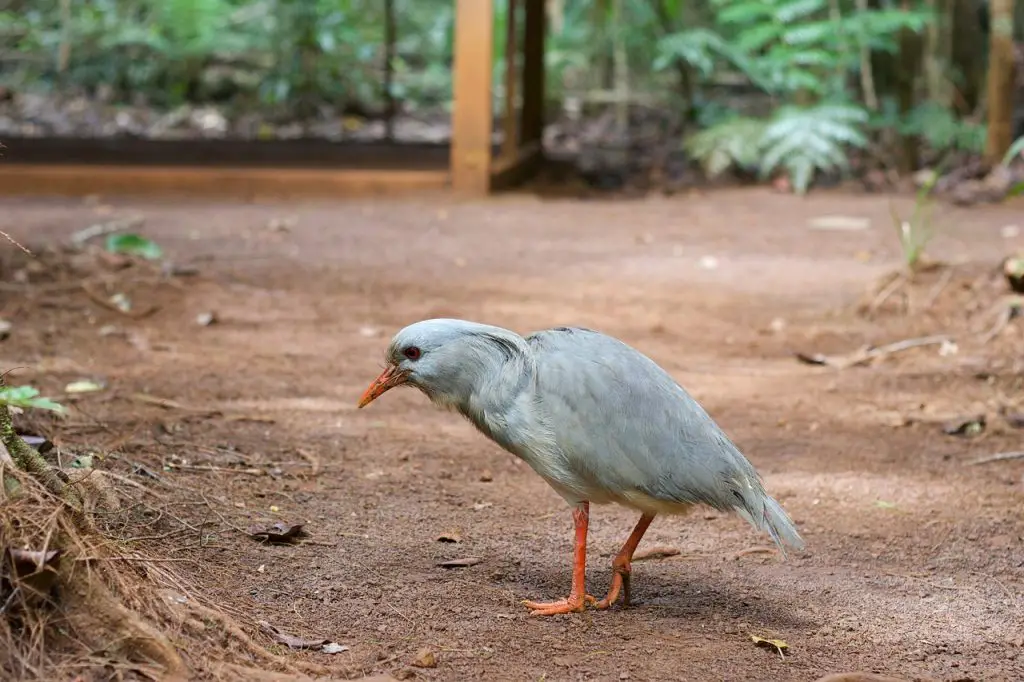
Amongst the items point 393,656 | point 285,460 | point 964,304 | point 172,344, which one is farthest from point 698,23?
point 393,656

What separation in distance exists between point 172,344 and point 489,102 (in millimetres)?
6016

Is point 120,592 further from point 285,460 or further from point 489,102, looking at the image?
point 489,102

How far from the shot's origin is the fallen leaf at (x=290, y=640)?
2.96 m

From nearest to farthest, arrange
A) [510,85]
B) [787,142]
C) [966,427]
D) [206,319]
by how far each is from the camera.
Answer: [966,427] → [206,319] → [510,85] → [787,142]

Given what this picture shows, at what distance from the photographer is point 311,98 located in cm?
1748

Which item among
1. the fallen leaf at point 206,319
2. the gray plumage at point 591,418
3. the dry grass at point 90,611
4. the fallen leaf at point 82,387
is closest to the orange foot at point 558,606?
the gray plumage at point 591,418

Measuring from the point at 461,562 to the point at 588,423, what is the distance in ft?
2.13

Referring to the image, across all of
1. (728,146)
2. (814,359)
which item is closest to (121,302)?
(814,359)

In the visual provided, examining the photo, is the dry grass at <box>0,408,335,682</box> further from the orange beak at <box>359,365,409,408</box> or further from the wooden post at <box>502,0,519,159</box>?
the wooden post at <box>502,0,519,159</box>

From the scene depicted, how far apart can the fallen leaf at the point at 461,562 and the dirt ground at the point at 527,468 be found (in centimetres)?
5

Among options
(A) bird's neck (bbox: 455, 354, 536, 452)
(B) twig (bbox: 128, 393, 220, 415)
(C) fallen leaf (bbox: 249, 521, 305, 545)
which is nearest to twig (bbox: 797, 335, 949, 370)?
(B) twig (bbox: 128, 393, 220, 415)

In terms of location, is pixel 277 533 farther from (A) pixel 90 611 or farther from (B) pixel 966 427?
(B) pixel 966 427

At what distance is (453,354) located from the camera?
3.39 meters

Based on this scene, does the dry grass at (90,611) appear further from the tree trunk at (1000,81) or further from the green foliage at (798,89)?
the tree trunk at (1000,81)
